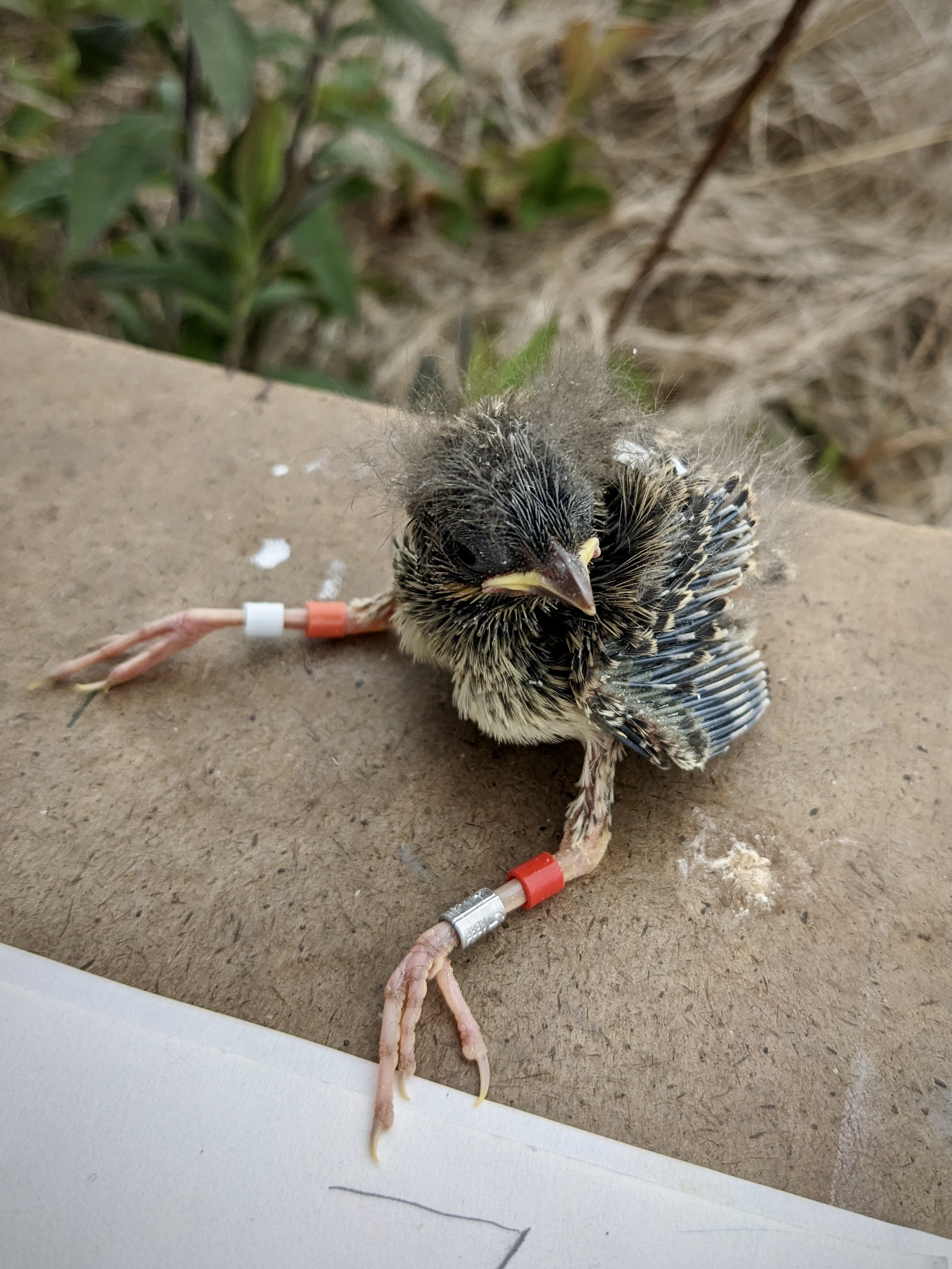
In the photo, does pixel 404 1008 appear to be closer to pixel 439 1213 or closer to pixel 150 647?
pixel 439 1213

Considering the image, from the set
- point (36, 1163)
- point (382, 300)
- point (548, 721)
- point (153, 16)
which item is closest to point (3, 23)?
point (382, 300)

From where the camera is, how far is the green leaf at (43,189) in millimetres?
1594

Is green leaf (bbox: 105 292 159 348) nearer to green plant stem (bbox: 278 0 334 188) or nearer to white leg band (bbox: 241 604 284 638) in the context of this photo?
green plant stem (bbox: 278 0 334 188)

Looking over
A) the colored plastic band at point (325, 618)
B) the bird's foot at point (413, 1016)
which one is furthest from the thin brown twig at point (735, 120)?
the bird's foot at point (413, 1016)

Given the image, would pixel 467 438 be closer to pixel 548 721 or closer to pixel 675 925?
pixel 548 721

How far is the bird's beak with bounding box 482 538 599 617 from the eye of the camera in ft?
2.85

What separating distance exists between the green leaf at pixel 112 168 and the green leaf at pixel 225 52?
21 cm

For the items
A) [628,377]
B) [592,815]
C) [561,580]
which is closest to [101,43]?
[628,377]

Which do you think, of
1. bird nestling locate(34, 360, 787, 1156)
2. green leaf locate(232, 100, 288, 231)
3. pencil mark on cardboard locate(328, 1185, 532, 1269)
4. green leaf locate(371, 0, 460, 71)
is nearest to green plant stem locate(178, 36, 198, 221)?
green leaf locate(232, 100, 288, 231)

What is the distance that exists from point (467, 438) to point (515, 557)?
15 centimetres

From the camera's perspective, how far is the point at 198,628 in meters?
1.17

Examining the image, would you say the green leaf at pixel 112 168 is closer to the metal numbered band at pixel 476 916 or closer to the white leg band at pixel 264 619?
the white leg band at pixel 264 619

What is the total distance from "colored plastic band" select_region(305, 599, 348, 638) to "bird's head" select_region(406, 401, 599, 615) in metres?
0.23

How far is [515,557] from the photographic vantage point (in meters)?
0.91
